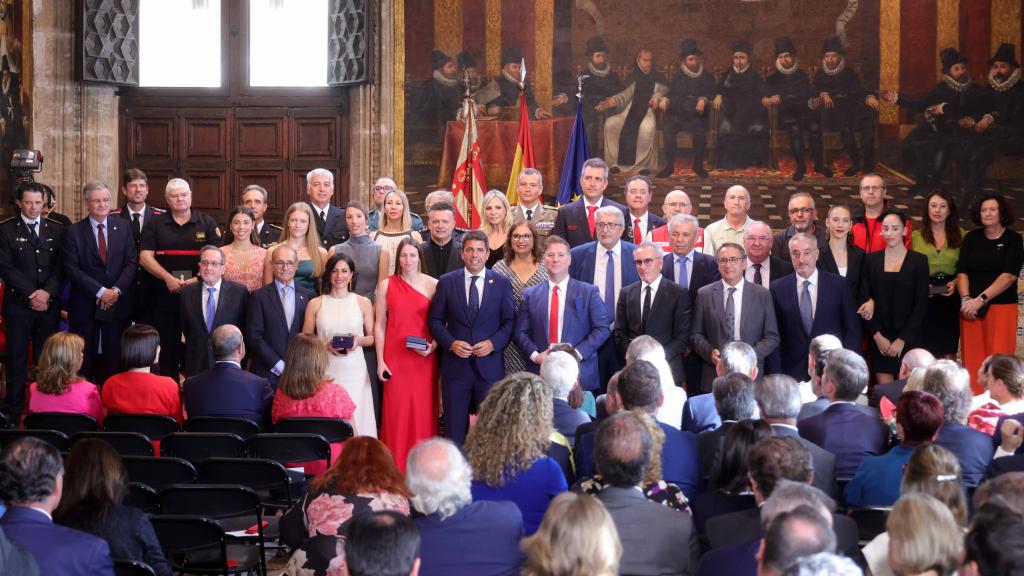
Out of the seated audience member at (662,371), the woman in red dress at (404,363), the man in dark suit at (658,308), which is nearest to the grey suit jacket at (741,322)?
the man in dark suit at (658,308)

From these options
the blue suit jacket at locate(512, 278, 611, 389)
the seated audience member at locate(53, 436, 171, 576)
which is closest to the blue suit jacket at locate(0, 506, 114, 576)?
the seated audience member at locate(53, 436, 171, 576)

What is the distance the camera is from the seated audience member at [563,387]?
20.2 feet

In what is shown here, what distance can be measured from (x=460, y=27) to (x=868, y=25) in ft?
15.8

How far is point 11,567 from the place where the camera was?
3.62m

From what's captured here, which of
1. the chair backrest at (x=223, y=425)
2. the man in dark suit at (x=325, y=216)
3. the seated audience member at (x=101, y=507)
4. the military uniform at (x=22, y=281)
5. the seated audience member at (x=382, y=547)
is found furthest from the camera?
the man in dark suit at (x=325, y=216)

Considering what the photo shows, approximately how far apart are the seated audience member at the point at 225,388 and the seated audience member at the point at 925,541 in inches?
188

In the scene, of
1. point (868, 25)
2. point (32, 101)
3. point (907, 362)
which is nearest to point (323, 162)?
point (32, 101)

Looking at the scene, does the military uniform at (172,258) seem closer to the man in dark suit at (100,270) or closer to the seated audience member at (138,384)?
the man in dark suit at (100,270)

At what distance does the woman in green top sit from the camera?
10383mm

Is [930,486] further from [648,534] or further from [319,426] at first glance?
[319,426]

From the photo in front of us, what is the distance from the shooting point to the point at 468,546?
4324 mm

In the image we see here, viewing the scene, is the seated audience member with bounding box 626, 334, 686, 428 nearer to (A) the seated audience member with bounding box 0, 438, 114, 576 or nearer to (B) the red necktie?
(B) the red necktie

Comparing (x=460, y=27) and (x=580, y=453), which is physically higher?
(x=460, y=27)

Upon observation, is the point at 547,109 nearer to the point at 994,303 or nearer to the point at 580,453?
the point at 994,303
